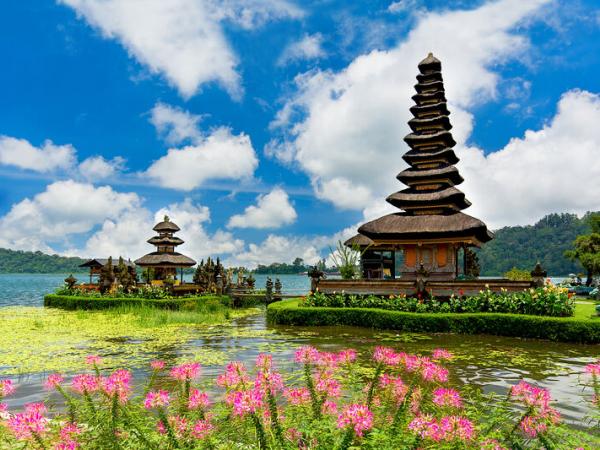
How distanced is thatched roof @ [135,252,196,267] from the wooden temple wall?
22543 millimetres

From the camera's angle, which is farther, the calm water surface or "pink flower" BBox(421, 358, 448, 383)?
the calm water surface

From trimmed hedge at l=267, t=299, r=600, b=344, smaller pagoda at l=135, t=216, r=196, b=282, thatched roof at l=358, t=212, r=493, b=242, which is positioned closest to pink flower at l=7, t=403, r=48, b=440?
trimmed hedge at l=267, t=299, r=600, b=344

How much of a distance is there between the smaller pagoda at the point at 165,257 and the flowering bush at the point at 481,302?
2316cm

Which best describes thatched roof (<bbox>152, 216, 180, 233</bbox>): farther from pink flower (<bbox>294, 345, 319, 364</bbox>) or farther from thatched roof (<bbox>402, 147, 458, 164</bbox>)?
pink flower (<bbox>294, 345, 319, 364</bbox>)

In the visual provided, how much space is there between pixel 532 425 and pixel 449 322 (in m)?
15.3

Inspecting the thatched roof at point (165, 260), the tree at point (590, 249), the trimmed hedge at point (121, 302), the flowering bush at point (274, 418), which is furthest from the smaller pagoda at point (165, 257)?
the flowering bush at point (274, 418)

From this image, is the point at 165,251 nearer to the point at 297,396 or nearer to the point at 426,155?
the point at 426,155

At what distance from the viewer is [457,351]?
13789mm

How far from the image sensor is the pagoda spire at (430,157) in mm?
26737

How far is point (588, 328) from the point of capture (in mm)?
14859

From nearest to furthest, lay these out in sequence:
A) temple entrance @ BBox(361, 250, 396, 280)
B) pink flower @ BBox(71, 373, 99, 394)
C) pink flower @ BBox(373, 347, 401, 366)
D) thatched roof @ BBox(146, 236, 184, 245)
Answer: pink flower @ BBox(71, 373, 99, 394) < pink flower @ BBox(373, 347, 401, 366) < temple entrance @ BBox(361, 250, 396, 280) < thatched roof @ BBox(146, 236, 184, 245)

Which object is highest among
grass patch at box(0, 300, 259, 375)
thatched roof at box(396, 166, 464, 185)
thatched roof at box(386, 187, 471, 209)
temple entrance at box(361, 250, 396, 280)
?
thatched roof at box(396, 166, 464, 185)

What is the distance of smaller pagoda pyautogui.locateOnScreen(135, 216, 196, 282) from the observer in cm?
4206

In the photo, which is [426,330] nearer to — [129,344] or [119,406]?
[129,344]
